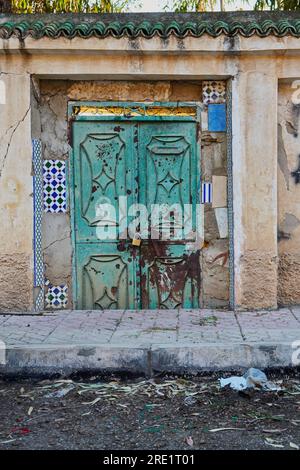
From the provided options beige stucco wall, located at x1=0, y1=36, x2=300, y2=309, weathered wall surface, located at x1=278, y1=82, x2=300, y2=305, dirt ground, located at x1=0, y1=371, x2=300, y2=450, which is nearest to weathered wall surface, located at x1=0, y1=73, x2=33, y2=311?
beige stucco wall, located at x1=0, y1=36, x2=300, y2=309

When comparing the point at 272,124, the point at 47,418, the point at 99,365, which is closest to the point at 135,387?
the point at 99,365

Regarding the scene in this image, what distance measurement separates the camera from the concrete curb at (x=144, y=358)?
6.40m

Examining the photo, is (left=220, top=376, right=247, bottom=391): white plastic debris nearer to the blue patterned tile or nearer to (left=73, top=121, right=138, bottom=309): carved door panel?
(left=73, top=121, right=138, bottom=309): carved door panel

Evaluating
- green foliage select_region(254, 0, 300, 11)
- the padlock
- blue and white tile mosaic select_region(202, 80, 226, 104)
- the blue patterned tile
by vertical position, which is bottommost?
the padlock

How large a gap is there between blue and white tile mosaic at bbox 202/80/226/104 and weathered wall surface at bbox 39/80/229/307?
0.09 metres

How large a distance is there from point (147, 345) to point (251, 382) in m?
1.17

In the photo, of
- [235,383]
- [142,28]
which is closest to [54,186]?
[142,28]

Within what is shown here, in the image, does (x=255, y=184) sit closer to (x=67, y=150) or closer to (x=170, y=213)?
(x=170, y=213)

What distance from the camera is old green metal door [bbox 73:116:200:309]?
27.6 ft

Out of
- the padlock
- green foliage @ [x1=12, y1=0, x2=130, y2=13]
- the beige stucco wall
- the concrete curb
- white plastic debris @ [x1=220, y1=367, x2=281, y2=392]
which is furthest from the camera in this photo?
green foliage @ [x1=12, y1=0, x2=130, y2=13]

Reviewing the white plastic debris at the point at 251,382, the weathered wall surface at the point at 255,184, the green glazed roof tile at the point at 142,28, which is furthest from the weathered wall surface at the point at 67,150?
the white plastic debris at the point at 251,382

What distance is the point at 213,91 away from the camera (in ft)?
27.3

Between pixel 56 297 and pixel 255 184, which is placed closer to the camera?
pixel 255 184

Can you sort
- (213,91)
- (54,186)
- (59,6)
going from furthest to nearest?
(59,6), (54,186), (213,91)
